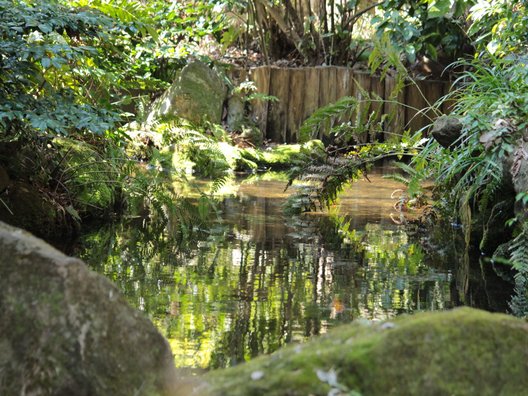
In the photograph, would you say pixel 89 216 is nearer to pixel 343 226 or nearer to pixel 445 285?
pixel 343 226

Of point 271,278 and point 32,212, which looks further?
point 32,212

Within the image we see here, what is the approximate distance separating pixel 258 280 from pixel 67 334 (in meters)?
2.17

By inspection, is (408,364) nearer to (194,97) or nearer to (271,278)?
(271,278)

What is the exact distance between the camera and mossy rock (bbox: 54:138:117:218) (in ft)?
18.6

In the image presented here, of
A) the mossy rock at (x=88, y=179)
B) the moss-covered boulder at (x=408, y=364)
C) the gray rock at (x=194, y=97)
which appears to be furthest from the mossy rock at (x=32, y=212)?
the gray rock at (x=194, y=97)

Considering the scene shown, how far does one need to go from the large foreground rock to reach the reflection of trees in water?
24.4 inches

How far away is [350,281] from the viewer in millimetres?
4059

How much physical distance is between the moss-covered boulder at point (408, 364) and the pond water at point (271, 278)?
723 millimetres

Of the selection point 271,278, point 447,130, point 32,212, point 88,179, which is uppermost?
point 447,130

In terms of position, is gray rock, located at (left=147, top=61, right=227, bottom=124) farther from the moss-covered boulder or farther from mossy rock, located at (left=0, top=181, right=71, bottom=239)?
the moss-covered boulder

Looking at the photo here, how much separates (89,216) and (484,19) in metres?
4.09

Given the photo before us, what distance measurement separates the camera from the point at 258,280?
400 centimetres

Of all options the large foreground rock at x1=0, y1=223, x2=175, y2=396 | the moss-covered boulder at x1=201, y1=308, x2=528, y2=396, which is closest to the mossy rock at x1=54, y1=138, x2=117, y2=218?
the large foreground rock at x1=0, y1=223, x2=175, y2=396

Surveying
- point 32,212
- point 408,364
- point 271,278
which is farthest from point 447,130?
point 408,364
